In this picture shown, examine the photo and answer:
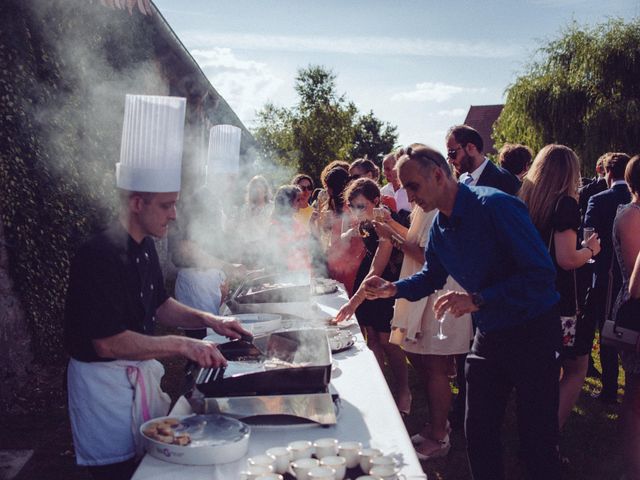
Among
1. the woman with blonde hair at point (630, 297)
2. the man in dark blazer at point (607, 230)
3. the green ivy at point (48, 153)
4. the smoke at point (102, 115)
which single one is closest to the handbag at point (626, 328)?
the woman with blonde hair at point (630, 297)

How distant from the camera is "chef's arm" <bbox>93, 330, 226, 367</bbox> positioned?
1863 mm

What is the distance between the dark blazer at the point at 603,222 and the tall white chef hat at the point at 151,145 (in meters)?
3.79

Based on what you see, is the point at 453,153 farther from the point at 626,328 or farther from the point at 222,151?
the point at 222,151

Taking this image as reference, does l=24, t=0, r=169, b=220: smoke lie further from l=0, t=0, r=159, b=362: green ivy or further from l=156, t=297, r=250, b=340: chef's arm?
l=156, t=297, r=250, b=340: chef's arm

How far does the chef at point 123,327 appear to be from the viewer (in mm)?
1859

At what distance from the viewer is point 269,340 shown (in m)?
2.60

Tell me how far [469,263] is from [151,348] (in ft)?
4.46

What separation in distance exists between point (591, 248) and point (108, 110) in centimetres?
490

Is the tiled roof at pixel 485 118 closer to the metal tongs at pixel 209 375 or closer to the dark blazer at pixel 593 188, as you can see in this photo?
the dark blazer at pixel 593 188

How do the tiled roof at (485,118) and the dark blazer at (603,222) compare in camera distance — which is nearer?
the dark blazer at (603,222)

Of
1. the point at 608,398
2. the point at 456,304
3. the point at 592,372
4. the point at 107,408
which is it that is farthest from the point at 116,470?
the point at 592,372

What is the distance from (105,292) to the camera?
184 cm

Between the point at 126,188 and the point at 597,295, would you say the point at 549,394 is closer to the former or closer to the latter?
the point at 126,188

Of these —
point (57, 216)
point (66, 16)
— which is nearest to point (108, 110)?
point (66, 16)
